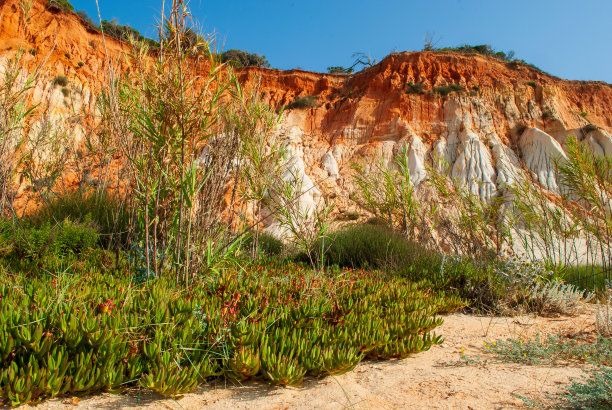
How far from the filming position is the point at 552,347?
115 inches

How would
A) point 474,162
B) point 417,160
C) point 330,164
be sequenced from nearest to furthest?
point 474,162, point 417,160, point 330,164

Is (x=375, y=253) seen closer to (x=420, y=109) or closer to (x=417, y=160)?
(x=417, y=160)

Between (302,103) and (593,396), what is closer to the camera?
(593,396)

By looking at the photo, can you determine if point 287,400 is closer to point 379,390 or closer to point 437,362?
point 379,390

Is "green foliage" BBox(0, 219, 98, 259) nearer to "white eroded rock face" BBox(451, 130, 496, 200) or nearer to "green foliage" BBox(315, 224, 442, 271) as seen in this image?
"green foliage" BBox(315, 224, 442, 271)

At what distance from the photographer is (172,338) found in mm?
2291

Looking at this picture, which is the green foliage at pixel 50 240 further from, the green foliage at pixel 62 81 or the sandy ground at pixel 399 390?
the green foliage at pixel 62 81

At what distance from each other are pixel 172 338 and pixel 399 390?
4.84ft

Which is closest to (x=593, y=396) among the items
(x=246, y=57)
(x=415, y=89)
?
(x=415, y=89)

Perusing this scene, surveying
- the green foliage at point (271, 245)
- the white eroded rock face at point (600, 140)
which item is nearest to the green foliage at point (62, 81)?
the green foliage at point (271, 245)

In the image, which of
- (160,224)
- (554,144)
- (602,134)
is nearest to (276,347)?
(160,224)

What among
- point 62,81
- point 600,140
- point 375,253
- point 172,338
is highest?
point 62,81

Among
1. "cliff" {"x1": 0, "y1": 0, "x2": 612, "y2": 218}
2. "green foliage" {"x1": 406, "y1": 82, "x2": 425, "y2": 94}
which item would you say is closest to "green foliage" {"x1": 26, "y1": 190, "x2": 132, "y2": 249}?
"cliff" {"x1": 0, "y1": 0, "x2": 612, "y2": 218}

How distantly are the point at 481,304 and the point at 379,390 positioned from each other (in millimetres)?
3119
